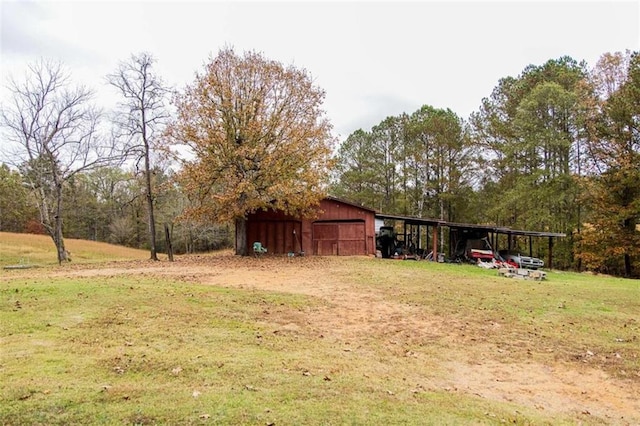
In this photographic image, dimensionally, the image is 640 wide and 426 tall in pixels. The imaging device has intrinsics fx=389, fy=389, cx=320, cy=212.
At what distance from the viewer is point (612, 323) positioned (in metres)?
9.02

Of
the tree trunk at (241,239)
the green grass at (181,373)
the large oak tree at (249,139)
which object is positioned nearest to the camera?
the green grass at (181,373)

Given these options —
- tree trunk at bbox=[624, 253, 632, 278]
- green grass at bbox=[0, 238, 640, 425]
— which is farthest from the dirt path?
tree trunk at bbox=[624, 253, 632, 278]

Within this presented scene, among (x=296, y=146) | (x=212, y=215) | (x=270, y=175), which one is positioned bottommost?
(x=212, y=215)

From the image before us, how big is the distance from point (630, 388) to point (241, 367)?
5.41m

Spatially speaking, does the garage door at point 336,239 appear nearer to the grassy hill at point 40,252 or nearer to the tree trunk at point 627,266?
the grassy hill at point 40,252

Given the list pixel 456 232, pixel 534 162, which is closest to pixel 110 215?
pixel 456 232

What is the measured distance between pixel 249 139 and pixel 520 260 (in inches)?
696

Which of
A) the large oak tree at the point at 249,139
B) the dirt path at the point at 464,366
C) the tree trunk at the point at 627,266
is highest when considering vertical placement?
the large oak tree at the point at 249,139

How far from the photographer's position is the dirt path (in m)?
4.93

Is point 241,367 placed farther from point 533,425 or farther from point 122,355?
point 533,425

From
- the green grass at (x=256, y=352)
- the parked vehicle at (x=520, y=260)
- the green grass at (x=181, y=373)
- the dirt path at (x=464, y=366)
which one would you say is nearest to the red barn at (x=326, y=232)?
the parked vehicle at (x=520, y=260)

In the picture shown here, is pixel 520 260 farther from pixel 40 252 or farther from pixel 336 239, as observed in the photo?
pixel 40 252

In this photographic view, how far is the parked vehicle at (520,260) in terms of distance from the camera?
76.6ft

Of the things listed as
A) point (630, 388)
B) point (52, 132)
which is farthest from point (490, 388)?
point (52, 132)
